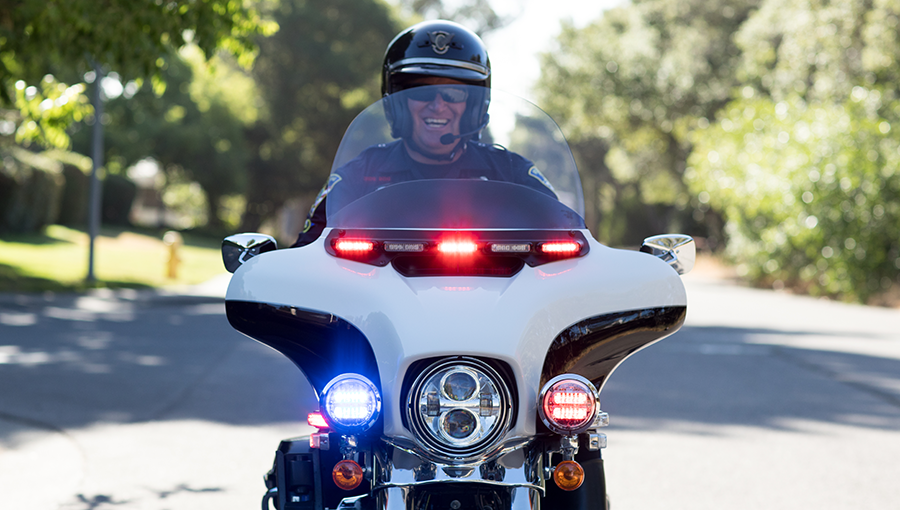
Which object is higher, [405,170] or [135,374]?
[405,170]

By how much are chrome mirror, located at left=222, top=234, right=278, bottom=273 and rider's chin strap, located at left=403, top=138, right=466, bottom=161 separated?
2.18 feet

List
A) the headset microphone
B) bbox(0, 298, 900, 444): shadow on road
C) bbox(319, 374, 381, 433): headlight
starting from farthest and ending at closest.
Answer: bbox(0, 298, 900, 444): shadow on road < the headset microphone < bbox(319, 374, 381, 433): headlight

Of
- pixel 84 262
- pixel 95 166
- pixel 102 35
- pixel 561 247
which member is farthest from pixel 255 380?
pixel 84 262

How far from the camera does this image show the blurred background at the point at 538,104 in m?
11.4

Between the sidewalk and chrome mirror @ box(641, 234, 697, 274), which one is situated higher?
the sidewalk

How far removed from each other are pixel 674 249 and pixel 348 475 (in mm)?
1280

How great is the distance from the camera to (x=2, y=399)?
682 centimetres

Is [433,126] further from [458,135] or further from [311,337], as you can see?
[311,337]

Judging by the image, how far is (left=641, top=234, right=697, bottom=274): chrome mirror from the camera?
3.02 m

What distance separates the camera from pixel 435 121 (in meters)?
3.27

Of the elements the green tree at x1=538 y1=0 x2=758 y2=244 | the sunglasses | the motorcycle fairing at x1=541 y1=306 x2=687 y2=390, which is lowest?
the motorcycle fairing at x1=541 y1=306 x2=687 y2=390

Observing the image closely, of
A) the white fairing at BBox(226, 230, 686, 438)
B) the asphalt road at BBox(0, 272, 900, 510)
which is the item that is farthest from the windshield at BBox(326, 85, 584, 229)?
the asphalt road at BBox(0, 272, 900, 510)

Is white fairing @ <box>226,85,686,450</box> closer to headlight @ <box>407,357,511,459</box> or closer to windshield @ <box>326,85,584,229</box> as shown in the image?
headlight @ <box>407,357,511,459</box>

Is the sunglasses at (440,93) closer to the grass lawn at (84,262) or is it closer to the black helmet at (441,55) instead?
the black helmet at (441,55)
